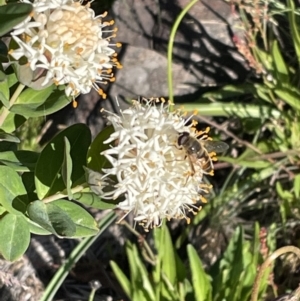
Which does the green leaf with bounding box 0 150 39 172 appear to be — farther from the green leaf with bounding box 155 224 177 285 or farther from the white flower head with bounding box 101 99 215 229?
the green leaf with bounding box 155 224 177 285

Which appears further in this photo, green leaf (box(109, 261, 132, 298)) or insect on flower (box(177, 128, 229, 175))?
green leaf (box(109, 261, 132, 298))

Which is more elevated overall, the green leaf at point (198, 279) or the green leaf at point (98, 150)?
the green leaf at point (98, 150)

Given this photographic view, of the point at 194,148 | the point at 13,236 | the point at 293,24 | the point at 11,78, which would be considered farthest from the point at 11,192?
the point at 293,24

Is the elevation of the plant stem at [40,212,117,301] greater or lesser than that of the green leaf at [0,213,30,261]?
lesser

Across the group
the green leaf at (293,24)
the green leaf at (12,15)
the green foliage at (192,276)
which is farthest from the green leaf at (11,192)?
the green leaf at (293,24)

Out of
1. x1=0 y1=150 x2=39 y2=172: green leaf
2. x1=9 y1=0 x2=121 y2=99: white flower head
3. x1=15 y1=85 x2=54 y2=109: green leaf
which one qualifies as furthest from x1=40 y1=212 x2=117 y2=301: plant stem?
x1=9 y1=0 x2=121 y2=99: white flower head

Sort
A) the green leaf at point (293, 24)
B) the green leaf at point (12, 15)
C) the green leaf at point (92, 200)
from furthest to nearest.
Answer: the green leaf at point (293, 24)
the green leaf at point (92, 200)
the green leaf at point (12, 15)

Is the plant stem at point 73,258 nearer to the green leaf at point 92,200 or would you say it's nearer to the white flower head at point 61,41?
the green leaf at point 92,200
